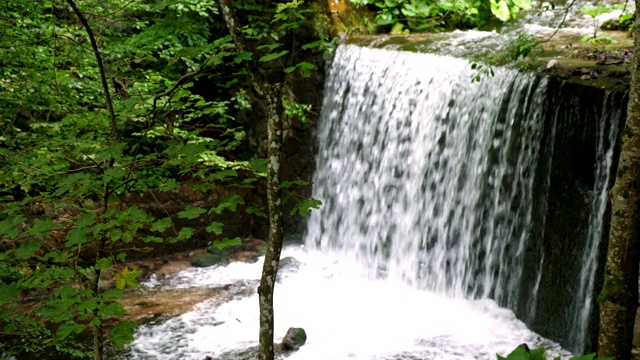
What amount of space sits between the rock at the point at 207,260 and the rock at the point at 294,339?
2.72 meters

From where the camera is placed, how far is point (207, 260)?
852 centimetres

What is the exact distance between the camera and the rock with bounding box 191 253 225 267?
8.48 meters

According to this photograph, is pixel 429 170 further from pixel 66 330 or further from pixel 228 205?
pixel 66 330

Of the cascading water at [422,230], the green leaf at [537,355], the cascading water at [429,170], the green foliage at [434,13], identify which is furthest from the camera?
the green foliage at [434,13]

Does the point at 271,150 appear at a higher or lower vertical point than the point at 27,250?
higher

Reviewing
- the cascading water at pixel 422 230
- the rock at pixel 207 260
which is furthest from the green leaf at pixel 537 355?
the rock at pixel 207 260

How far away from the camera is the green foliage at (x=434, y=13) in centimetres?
1019

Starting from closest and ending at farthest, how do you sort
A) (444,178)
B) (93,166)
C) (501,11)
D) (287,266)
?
1. (93,166)
2. (444,178)
3. (287,266)
4. (501,11)

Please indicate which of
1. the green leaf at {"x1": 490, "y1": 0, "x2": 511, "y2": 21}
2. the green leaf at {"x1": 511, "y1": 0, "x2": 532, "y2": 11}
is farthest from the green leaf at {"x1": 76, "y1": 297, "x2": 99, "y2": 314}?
the green leaf at {"x1": 511, "y1": 0, "x2": 532, "y2": 11}

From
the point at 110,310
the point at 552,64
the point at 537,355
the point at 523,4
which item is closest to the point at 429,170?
the point at 552,64

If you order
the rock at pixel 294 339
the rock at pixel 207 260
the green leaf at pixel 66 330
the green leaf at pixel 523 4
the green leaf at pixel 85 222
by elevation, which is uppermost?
the green leaf at pixel 523 4

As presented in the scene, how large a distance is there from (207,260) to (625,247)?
642 cm

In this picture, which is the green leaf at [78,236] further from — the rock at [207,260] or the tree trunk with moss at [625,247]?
the rock at [207,260]

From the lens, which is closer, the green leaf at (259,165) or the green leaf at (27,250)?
the green leaf at (27,250)
